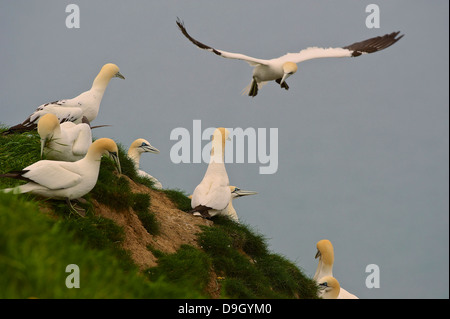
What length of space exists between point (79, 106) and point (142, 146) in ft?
15.5

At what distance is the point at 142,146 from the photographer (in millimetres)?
18078

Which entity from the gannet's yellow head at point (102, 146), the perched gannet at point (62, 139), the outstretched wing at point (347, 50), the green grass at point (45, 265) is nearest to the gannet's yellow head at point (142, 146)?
the outstretched wing at point (347, 50)

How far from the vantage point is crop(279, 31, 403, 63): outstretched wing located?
64.7ft

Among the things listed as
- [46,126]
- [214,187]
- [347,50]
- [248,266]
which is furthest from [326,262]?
[46,126]

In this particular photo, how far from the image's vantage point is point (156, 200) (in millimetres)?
14258

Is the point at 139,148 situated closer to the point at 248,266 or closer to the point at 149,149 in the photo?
the point at 149,149

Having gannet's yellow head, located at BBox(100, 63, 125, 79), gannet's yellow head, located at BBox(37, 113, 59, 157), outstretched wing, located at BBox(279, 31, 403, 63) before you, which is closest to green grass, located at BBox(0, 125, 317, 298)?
gannet's yellow head, located at BBox(37, 113, 59, 157)

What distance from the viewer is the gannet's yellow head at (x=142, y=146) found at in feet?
58.9

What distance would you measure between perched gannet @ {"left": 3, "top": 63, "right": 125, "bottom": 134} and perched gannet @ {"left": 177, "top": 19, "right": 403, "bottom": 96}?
493cm

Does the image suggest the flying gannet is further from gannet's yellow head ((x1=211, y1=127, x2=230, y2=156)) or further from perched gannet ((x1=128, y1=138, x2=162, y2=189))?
perched gannet ((x1=128, y1=138, x2=162, y2=189))
